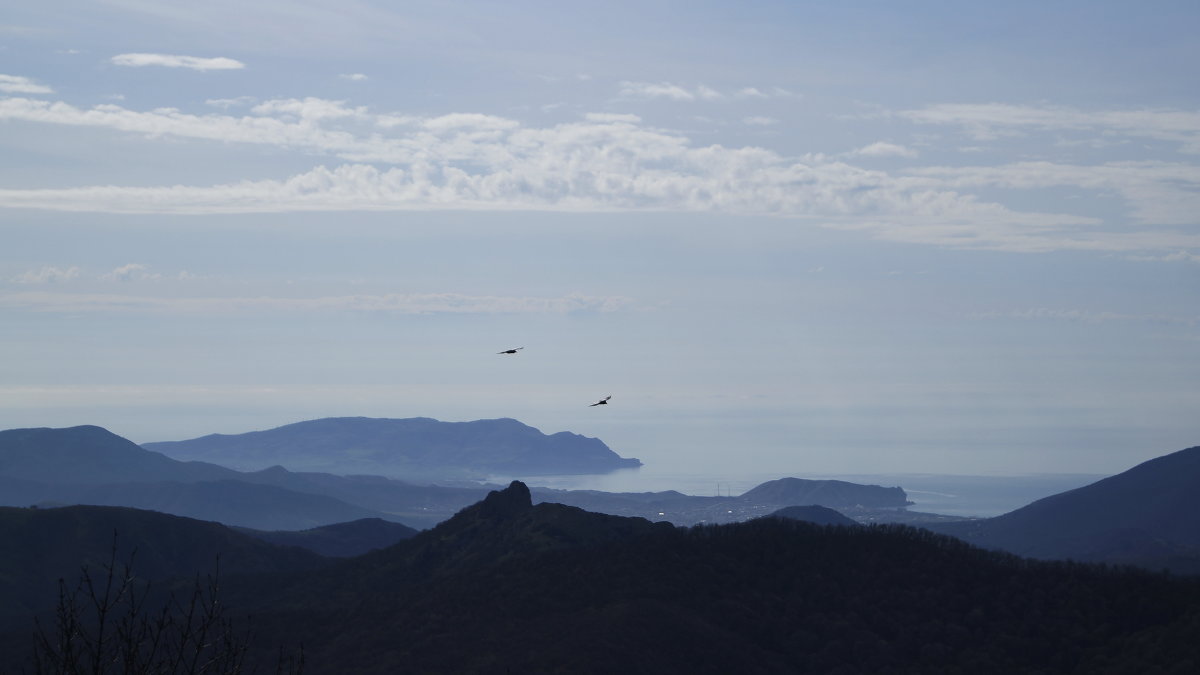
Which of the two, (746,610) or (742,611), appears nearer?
→ (742,611)

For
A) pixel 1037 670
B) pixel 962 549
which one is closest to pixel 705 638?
pixel 1037 670

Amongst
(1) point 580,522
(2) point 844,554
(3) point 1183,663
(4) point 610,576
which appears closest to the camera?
(3) point 1183,663

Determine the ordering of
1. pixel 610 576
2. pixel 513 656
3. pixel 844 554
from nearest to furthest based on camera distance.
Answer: pixel 513 656, pixel 610 576, pixel 844 554

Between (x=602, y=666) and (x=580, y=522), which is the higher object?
(x=580, y=522)

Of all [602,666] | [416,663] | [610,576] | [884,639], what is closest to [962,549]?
[884,639]

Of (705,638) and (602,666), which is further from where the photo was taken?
(705,638)

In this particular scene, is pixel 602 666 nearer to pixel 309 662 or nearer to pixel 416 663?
pixel 416 663

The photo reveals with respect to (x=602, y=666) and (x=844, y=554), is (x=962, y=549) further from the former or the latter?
(x=602, y=666)
